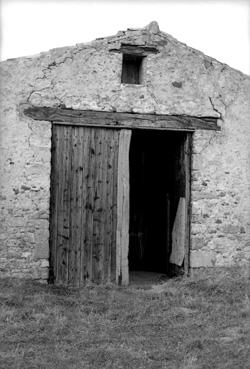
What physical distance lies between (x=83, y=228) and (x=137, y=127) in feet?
5.99

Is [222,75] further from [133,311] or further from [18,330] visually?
[18,330]

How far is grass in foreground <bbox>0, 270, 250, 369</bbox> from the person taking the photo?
5699mm

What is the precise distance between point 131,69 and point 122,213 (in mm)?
2356

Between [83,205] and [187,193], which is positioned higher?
[187,193]

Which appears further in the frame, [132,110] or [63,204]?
[132,110]

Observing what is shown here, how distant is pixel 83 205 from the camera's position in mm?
8984

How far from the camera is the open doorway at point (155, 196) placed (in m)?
10.1

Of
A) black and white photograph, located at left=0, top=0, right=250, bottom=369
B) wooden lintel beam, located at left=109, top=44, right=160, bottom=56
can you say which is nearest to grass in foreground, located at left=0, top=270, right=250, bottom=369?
black and white photograph, located at left=0, top=0, right=250, bottom=369

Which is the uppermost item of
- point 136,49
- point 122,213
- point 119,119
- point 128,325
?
point 136,49

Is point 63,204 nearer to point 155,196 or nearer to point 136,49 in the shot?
point 136,49

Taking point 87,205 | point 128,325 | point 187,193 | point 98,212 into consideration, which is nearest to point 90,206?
point 87,205

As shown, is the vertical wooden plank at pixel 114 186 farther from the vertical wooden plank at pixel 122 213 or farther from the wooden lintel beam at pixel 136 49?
the wooden lintel beam at pixel 136 49

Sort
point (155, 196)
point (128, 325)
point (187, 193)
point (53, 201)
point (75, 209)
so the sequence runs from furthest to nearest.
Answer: point (155, 196) → point (187, 193) → point (75, 209) → point (53, 201) → point (128, 325)

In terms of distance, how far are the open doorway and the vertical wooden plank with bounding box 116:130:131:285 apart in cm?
85
